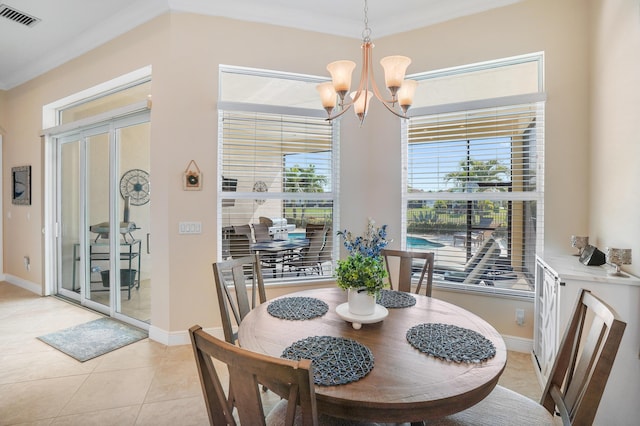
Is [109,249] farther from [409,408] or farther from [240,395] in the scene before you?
[409,408]

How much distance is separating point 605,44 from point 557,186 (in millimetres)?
1067

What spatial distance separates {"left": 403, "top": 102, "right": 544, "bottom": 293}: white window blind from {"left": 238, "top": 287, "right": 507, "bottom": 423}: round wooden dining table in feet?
4.87

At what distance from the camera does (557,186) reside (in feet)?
8.98

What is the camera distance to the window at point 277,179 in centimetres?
325

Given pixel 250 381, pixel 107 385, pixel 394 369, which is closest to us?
pixel 250 381

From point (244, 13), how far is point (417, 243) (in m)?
2.82

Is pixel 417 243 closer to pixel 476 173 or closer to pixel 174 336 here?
pixel 476 173

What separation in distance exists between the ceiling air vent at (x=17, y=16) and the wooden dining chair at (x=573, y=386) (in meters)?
4.89

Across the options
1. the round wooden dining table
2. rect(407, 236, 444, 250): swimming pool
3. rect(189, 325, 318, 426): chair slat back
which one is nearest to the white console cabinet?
the round wooden dining table

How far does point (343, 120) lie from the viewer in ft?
11.3

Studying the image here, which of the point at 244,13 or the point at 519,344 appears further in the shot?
the point at 244,13

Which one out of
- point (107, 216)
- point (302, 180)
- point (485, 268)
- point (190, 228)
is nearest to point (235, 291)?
point (190, 228)

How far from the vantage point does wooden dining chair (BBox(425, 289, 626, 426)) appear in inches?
41.7

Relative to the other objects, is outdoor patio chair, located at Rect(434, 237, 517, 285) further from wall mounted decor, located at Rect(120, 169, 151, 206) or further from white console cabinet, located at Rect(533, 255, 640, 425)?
wall mounted decor, located at Rect(120, 169, 151, 206)
